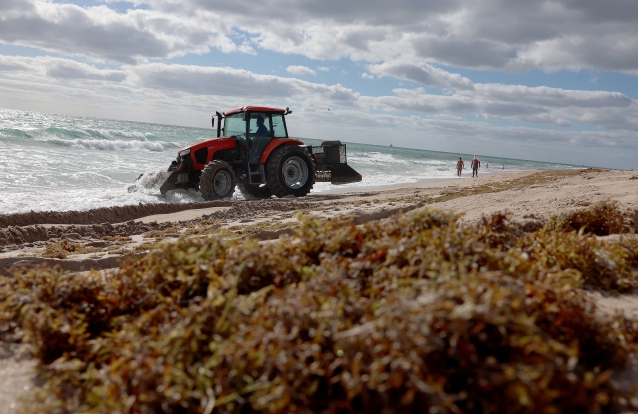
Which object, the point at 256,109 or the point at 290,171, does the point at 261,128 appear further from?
the point at 290,171

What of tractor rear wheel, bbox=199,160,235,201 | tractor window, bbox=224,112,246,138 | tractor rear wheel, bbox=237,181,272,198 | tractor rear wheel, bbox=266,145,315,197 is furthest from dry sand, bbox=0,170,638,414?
tractor window, bbox=224,112,246,138

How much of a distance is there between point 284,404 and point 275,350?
15cm

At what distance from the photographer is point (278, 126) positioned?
43.7 ft

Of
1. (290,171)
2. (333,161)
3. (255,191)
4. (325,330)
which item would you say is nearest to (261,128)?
(290,171)

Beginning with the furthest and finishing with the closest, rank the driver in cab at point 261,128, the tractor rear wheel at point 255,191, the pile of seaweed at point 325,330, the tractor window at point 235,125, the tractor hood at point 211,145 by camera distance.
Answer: the tractor rear wheel at point 255,191, the driver in cab at point 261,128, the tractor window at point 235,125, the tractor hood at point 211,145, the pile of seaweed at point 325,330

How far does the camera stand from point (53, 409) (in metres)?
1.49

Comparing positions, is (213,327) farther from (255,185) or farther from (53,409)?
(255,185)

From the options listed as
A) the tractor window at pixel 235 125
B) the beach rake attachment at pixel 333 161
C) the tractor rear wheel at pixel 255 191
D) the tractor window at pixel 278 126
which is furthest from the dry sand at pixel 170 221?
the beach rake attachment at pixel 333 161

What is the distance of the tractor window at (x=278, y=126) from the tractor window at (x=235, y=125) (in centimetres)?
86

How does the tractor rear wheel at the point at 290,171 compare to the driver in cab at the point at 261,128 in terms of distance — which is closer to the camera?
the tractor rear wheel at the point at 290,171

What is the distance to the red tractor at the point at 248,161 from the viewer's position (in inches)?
472

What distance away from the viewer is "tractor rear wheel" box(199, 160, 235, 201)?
1147 centimetres

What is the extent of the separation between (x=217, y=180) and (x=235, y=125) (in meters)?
1.79

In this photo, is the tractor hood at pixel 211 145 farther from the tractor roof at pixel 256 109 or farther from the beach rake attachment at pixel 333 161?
the beach rake attachment at pixel 333 161
